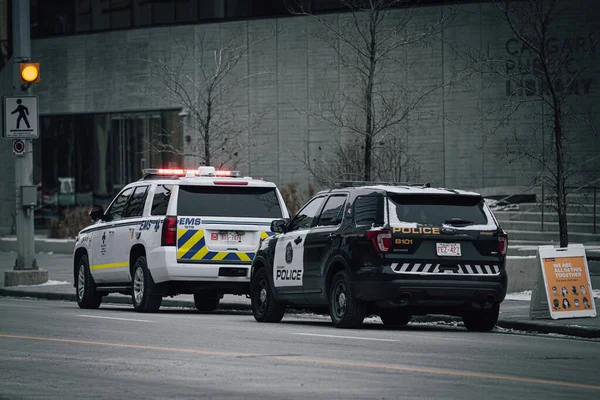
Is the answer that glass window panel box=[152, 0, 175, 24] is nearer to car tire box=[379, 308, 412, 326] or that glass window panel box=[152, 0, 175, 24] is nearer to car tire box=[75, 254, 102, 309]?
car tire box=[75, 254, 102, 309]

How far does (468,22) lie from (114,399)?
30.6 metres

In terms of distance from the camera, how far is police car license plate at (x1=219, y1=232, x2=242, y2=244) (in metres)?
19.8

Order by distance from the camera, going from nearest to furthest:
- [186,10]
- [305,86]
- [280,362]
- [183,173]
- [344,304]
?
Result: [280,362] < [344,304] < [183,173] < [305,86] < [186,10]

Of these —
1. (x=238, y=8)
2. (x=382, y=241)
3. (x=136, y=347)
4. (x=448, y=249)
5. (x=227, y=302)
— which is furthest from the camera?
(x=238, y=8)

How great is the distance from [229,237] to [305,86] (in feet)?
73.7

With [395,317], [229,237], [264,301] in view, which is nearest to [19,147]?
[229,237]

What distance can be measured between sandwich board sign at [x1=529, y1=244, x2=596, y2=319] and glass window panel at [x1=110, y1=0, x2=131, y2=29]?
31.2m

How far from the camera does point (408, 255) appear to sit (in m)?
15.9

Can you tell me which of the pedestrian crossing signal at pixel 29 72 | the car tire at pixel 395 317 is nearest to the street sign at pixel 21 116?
the pedestrian crossing signal at pixel 29 72

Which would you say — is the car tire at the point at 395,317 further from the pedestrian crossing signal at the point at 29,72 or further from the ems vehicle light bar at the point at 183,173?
the pedestrian crossing signal at the point at 29,72

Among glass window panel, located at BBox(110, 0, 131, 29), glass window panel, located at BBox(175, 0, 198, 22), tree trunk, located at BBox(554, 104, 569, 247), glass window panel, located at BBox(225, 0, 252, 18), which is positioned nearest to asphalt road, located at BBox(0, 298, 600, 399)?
tree trunk, located at BBox(554, 104, 569, 247)

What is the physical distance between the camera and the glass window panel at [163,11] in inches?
1779

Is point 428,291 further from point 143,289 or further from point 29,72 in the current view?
point 29,72

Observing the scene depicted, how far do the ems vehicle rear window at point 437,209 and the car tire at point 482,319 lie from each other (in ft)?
3.66
